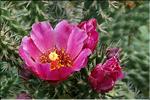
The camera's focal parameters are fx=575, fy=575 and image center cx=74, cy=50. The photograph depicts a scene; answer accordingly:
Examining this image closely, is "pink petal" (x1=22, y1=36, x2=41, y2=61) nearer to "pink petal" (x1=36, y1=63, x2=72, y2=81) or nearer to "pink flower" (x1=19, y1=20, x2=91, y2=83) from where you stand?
"pink flower" (x1=19, y1=20, x2=91, y2=83)

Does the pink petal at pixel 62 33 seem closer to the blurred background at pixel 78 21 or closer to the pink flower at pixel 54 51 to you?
the pink flower at pixel 54 51

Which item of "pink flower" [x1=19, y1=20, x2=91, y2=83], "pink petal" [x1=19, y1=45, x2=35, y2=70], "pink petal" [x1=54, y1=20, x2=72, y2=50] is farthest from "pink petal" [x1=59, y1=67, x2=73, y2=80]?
"pink petal" [x1=54, y1=20, x2=72, y2=50]

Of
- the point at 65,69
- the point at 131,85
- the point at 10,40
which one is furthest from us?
the point at 131,85

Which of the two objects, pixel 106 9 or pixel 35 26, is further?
pixel 106 9

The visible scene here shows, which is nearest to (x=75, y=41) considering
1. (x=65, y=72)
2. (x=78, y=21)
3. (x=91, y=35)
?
(x=91, y=35)

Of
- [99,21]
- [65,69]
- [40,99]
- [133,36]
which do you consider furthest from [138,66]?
[65,69]

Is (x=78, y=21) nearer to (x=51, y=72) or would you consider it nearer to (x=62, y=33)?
(x=62, y=33)

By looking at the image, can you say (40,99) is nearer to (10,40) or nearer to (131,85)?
(10,40)
